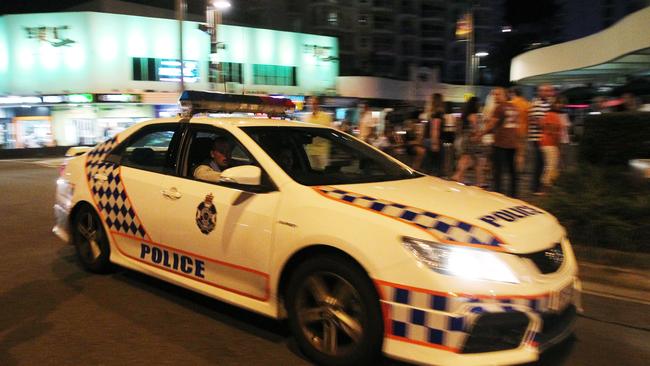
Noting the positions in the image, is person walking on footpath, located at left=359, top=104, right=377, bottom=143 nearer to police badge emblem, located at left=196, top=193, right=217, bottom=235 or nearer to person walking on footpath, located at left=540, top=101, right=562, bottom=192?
person walking on footpath, located at left=540, top=101, right=562, bottom=192

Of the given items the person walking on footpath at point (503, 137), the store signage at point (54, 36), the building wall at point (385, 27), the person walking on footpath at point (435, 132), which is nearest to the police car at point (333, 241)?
the person walking on footpath at point (503, 137)

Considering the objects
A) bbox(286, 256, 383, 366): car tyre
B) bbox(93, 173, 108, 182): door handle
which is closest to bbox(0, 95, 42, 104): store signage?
bbox(93, 173, 108, 182): door handle

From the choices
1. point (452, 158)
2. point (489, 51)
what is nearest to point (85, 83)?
point (452, 158)

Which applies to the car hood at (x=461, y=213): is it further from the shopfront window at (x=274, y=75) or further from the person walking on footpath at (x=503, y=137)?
the shopfront window at (x=274, y=75)

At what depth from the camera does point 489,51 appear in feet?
230

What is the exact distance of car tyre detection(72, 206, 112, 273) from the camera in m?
5.26

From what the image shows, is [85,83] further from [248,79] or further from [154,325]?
[154,325]

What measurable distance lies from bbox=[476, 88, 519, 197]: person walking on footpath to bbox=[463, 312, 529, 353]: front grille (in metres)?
5.46

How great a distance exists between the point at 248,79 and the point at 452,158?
87.2ft

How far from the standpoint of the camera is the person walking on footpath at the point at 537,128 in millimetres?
8766

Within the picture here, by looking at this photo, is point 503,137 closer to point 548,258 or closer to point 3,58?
Answer: point 548,258

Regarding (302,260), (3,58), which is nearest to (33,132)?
(3,58)

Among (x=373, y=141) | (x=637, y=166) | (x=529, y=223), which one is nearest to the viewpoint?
(x=529, y=223)

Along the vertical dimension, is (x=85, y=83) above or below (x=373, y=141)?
above
